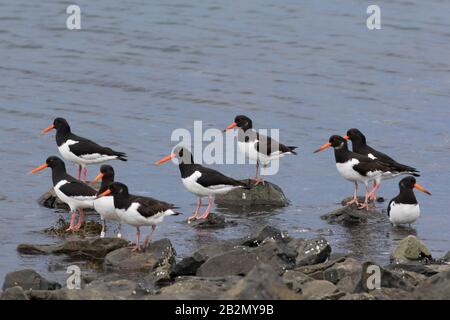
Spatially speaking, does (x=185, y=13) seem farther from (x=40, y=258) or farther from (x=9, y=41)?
(x=40, y=258)

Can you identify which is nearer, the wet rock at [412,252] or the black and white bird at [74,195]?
the wet rock at [412,252]

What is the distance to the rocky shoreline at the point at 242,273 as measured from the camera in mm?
9867

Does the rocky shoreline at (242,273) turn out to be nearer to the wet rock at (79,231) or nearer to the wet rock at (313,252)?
the wet rock at (313,252)

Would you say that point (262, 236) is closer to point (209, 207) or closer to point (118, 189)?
point (118, 189)

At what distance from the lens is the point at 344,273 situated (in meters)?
11.4

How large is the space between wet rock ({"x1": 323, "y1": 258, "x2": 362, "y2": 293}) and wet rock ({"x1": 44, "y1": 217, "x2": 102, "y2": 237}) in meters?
3.95

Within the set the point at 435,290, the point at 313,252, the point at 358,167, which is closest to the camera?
the point at 435,290

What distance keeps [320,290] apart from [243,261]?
1502mm

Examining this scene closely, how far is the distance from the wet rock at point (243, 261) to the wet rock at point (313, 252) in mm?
283

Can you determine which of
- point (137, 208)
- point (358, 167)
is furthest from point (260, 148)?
point (137, 208)

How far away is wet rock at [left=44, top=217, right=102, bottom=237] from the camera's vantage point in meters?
14.0

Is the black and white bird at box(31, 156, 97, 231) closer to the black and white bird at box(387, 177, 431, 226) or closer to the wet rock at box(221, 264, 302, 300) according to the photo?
the black and white bird at box(387, 177, 431, 226)

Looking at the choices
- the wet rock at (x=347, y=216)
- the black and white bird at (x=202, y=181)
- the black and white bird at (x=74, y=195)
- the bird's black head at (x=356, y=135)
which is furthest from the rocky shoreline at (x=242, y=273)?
the bird's black head at (x=356, y=135)

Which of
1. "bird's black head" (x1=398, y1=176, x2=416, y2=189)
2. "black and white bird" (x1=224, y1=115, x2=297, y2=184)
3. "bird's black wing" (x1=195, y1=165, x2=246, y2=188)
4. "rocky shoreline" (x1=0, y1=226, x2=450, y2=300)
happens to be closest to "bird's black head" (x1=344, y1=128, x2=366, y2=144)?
"black and white bird" (x1=224, y1=115, x2=297, y2=184)
